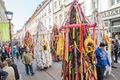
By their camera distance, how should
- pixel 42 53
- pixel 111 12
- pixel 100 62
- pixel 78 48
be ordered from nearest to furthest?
pixel 78 48
pixel 100 62
pixel 42 53
pixel 111 12

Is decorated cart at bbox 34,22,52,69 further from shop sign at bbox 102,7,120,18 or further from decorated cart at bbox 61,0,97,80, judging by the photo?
decorated cart at bbox 61,0,97,80

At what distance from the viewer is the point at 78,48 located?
9078mm

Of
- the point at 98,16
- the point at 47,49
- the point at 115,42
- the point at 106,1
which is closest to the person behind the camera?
the point at 98,16

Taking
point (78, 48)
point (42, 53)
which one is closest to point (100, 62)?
point (78, 48)

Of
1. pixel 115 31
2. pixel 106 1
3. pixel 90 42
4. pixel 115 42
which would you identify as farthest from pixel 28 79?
pixel 106 1

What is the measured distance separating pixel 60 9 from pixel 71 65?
33.8 metres

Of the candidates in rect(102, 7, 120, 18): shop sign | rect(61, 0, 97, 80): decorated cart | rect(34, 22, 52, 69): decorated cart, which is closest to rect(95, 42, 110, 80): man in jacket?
rect(61, 0, 97, 80): decorated cart

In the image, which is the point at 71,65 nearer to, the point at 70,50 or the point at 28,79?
the point at 70,50

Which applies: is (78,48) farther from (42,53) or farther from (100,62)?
(42,53)

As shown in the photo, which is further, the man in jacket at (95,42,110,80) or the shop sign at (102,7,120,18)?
the shop sign at (102,7,120,18)

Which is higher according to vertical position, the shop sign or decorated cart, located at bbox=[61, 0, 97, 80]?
the shop sign

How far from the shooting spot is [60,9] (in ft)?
140

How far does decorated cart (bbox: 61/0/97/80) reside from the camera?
8.82 meters

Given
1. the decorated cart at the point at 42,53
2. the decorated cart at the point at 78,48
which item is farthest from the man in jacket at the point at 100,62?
the decorated cart at the point at 42,53
